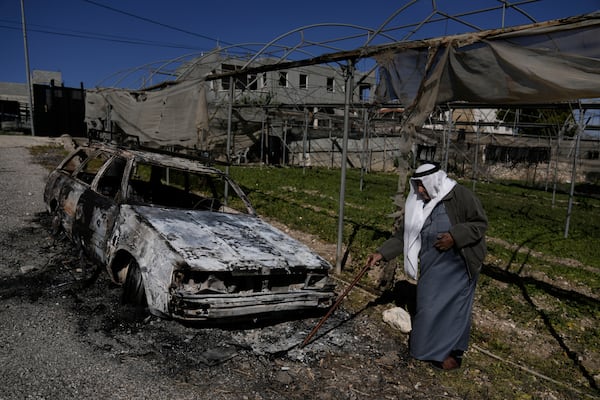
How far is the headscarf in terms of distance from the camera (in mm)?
3404

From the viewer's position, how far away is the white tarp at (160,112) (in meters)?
9.93

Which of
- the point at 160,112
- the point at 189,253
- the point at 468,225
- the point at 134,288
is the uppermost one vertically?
the point at 160,112

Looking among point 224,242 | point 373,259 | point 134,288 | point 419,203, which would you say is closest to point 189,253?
point 224,242

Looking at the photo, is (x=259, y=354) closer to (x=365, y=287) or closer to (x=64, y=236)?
(x=365, y=287)

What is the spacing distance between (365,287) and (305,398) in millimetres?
2477

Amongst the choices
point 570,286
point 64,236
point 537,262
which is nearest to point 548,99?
point 570,286

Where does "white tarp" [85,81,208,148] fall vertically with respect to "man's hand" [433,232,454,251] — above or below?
above

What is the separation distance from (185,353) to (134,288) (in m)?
0.87

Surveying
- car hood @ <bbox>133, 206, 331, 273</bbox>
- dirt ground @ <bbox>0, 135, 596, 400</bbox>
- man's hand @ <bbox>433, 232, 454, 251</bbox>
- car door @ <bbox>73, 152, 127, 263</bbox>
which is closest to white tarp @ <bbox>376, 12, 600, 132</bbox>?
man's hand @ <bbox>433, 232, 454, 251</bbox>

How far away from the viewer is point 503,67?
4.00 metres

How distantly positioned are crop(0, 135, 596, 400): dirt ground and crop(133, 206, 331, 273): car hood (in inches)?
26.2

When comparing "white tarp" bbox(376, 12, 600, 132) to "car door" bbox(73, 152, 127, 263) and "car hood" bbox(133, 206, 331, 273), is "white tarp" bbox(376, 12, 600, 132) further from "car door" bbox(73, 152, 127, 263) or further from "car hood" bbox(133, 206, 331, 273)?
"car door" bbox(73, 152, 127, 263)

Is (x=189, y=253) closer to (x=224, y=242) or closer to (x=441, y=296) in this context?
(x=224, y=242)

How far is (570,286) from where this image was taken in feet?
19.5
